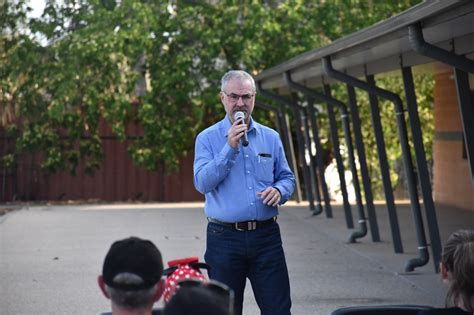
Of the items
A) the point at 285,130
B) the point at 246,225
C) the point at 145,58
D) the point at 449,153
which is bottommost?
the point at 246,225

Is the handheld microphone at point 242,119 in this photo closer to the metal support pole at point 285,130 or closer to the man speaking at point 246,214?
the man speaking at point 246,214

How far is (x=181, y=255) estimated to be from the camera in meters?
15.8

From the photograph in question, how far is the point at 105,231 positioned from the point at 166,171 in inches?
448

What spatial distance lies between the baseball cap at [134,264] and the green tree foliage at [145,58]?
83.4 feet

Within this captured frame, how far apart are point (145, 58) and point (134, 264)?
2793 cm

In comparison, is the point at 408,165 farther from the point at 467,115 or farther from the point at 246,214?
the point at 246,214

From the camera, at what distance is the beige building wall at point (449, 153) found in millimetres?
24125

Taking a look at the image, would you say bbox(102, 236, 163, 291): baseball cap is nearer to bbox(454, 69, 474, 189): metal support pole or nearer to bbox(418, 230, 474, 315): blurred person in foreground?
bbox(418, 230, 474, 315): blurred person in foreground

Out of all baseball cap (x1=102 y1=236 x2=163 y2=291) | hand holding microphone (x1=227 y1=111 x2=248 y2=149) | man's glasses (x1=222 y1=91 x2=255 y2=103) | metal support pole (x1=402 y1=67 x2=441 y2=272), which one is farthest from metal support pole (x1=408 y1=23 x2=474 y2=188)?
baseball cap (x1=102 y1=236 x2=163 y2=291)

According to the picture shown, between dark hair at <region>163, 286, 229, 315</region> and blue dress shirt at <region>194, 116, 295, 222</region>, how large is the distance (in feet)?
9.94

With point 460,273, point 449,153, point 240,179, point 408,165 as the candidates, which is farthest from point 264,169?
point 449,153

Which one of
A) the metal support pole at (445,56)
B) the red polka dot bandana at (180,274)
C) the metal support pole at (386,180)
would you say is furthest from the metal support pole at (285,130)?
the red polka dot bandana at (180,274)

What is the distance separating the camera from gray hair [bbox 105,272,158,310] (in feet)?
13.5

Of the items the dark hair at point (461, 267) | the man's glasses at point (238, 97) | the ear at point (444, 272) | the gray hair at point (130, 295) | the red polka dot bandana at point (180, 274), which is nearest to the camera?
the gray hair at point (130, 295)
